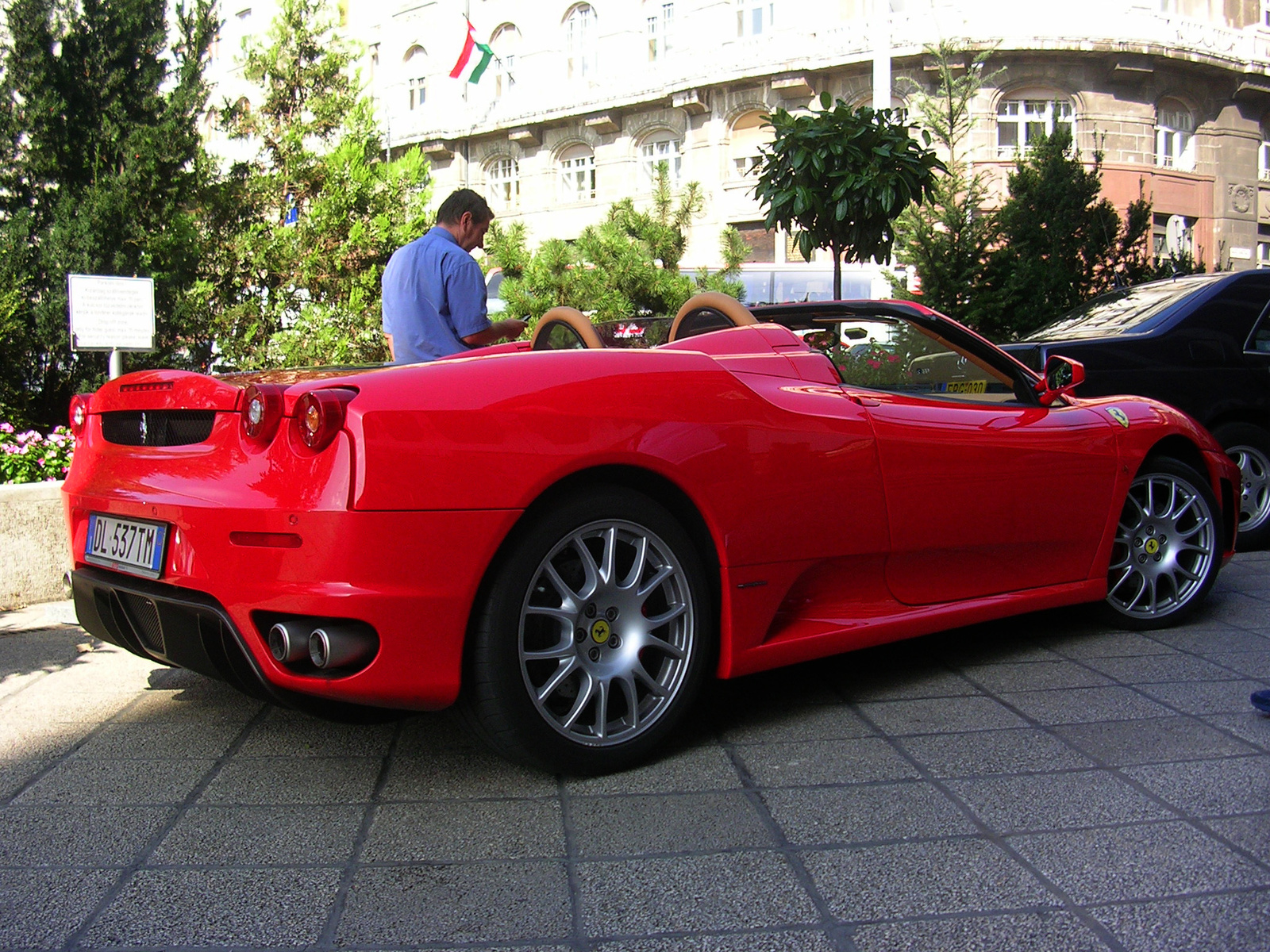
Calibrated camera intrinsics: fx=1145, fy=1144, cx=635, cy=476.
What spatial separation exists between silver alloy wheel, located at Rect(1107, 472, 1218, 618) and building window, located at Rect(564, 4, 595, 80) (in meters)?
33.0

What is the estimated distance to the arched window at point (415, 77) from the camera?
39406 mm

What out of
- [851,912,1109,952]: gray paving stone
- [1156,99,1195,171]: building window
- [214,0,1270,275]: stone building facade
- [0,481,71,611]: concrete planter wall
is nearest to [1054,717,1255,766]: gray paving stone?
[851,912,1109,952]: gray paving stone

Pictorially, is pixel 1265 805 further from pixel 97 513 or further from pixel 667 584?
pixel 97 513

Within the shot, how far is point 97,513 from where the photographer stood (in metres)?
3.17

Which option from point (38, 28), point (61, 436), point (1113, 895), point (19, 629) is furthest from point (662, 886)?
point (38, 28)

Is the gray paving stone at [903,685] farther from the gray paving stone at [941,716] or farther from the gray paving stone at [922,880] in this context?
the gray paving stone at [922,880]

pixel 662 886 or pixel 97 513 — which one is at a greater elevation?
pixel 97 513

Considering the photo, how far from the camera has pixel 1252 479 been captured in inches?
248

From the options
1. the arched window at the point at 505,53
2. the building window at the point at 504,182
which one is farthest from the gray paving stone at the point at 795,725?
the arched window at the point at 505,53

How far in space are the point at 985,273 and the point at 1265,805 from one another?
982 cm

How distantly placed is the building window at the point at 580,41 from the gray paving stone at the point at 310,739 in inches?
1343

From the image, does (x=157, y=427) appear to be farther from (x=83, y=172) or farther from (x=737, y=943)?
(x=83, y=172)

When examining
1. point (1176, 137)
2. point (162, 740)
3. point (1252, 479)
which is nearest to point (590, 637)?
point (162, 740)

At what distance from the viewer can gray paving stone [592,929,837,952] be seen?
80.7 inches
